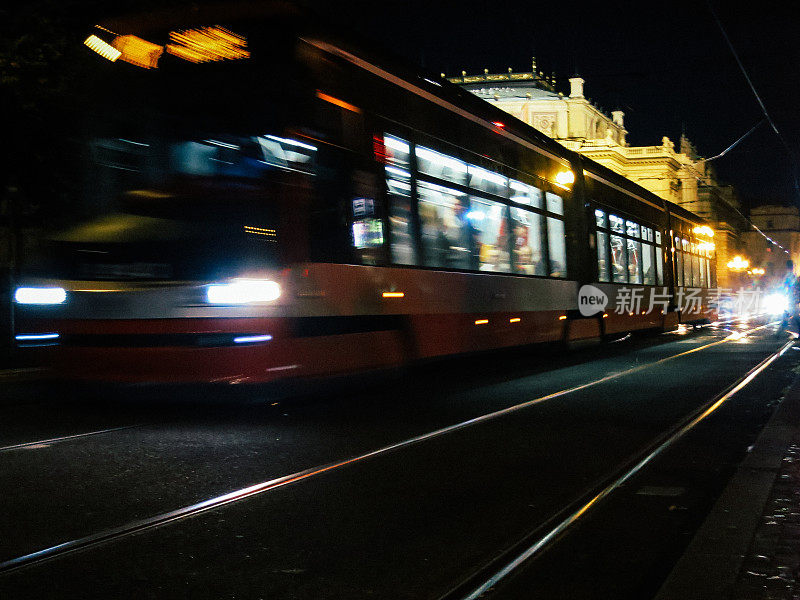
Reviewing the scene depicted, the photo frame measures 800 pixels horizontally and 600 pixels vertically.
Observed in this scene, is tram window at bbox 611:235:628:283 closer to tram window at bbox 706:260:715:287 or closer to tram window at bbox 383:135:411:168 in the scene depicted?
tram window at bbox 383:135:411:168

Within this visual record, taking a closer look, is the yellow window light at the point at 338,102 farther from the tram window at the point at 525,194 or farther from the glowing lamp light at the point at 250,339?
the tram window at the point at 525,194

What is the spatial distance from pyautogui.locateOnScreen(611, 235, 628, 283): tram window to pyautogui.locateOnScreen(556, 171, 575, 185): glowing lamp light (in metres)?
2.53

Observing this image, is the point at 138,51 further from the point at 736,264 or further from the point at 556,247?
the point at 736,264

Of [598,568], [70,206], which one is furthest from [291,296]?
[598,568]

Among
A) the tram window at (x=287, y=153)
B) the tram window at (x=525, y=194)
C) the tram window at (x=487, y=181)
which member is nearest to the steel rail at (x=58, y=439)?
the tram window at (x=287, y=153)

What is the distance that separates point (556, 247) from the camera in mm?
13461

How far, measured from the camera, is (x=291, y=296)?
24.4 feet

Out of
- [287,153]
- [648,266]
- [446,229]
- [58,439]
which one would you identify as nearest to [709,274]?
[648,266]

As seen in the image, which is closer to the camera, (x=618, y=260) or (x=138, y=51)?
(x=138, y=51)

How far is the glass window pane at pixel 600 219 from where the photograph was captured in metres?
15.5

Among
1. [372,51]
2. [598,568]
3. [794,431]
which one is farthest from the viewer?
[372,51]

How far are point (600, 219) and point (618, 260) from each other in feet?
4.80

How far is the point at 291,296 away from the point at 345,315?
2.67ft

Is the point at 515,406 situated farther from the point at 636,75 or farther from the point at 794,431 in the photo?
the point at 636,75
